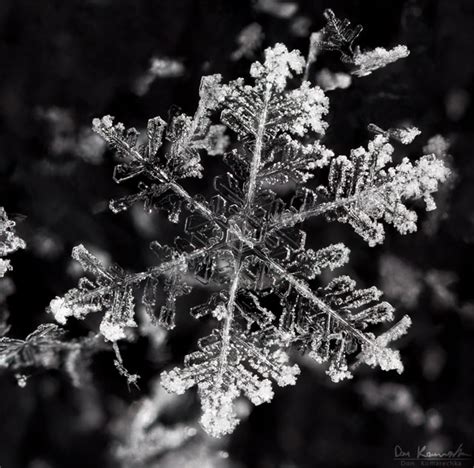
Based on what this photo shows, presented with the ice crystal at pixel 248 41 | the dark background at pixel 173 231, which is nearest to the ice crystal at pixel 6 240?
the dark background at pixel 173 231

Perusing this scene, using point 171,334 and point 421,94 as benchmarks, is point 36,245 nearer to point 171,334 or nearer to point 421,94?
point 171,334

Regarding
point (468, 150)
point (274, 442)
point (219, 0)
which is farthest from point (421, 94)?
point (274, 442)

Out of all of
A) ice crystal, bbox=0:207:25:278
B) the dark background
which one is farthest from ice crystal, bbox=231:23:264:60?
ice crystal, bbox=0:207:25:278

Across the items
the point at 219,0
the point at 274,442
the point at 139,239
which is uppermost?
the point at 219,0

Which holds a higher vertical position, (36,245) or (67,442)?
(36,245)

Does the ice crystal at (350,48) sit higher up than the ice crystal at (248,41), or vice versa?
the ice crystal at (248,41)

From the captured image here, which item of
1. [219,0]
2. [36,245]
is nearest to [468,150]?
[219,0]

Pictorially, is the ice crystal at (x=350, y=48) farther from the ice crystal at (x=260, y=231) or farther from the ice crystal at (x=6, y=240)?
the ice crystal at (x=6, y=240)

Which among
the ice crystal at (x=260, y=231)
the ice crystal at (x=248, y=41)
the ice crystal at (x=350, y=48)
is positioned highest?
the ice crystal at (x=248, y=41)
